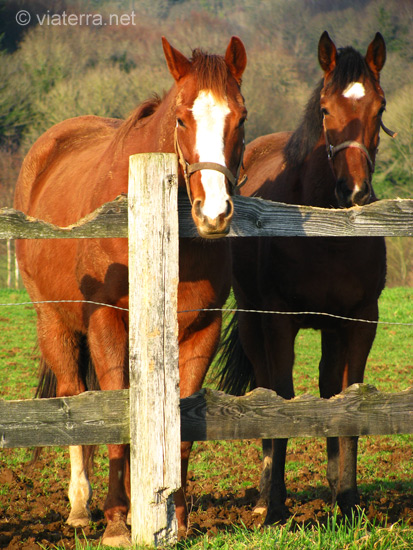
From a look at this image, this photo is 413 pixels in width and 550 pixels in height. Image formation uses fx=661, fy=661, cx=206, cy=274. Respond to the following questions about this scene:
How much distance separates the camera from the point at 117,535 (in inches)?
135

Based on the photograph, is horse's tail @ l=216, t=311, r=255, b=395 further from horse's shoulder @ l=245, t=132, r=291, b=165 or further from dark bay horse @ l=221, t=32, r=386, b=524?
horse's shoulder @ l=245, t=132, r=291, b=165

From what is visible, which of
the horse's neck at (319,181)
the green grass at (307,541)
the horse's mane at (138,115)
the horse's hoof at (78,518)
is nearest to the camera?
the green grass at (307,541)

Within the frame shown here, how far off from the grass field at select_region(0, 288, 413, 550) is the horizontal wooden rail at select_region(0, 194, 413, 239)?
1317 mm

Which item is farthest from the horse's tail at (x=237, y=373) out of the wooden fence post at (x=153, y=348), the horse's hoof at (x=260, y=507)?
the wooden fence post at (x=153, y=348)

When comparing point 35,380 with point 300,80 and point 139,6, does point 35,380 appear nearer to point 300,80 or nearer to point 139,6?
point 300,80

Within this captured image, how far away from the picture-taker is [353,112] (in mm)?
4074

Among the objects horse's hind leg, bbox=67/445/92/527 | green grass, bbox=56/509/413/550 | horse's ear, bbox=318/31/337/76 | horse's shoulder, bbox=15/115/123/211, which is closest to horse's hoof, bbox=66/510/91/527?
horse's hind leg, bbox=67/445/92/527

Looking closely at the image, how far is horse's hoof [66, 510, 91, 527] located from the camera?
4.03 meters

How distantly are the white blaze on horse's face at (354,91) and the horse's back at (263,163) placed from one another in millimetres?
1008

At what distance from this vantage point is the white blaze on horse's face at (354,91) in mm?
4090

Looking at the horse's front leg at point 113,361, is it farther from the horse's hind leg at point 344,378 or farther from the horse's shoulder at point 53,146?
the horse's shoulder at point 53,146

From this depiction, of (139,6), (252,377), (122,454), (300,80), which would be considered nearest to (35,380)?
(252,377)

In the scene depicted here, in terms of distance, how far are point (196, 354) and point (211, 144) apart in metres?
1.22

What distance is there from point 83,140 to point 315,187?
6.95ft
